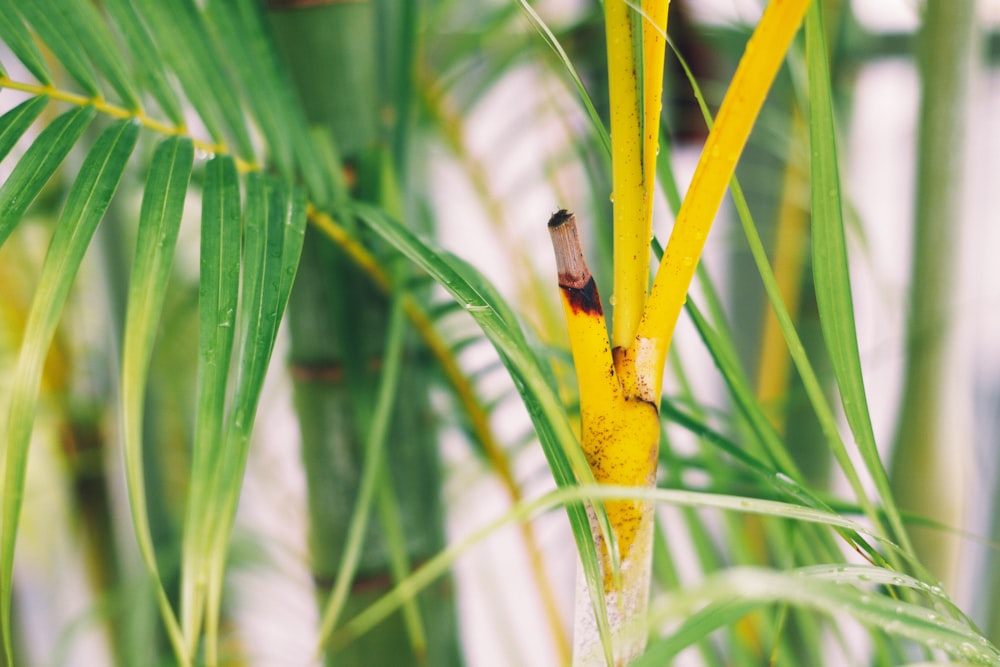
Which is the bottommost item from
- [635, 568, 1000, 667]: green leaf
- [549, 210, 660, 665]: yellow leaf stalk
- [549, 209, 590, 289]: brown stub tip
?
[635, 568, 1000, 667]: green leaf

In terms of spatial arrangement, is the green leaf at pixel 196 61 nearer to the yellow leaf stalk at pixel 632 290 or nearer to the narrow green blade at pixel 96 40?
the narrow green blade at pixel 96 40

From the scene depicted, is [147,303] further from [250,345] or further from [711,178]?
[711,178]

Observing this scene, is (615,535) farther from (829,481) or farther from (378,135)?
(829,481)

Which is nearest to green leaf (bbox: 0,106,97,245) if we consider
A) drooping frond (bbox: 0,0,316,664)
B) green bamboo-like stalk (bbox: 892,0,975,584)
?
drooping frond (bbox: 0,0,316,664)

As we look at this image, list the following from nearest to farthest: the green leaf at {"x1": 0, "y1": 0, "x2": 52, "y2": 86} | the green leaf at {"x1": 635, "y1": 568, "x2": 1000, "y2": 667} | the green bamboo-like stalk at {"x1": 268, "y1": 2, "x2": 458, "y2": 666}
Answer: the green leaf at {"x1": 635, "y1": 568, "x2": 1000, "y2": 667} < the green leaf at {"x1": 0, "y1": 0, "x2": 52, "y2": 86} < the green bamboo-like stalk at {"x1": 268, "y1": 2, "x2": 458, "y2": 666}

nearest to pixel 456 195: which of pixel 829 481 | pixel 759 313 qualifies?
pixel 759 313

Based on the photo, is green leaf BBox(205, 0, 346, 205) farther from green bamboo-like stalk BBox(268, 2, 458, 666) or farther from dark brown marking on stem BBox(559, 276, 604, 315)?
dark brown marking on stem BBox(559, 276, 604, 315)
